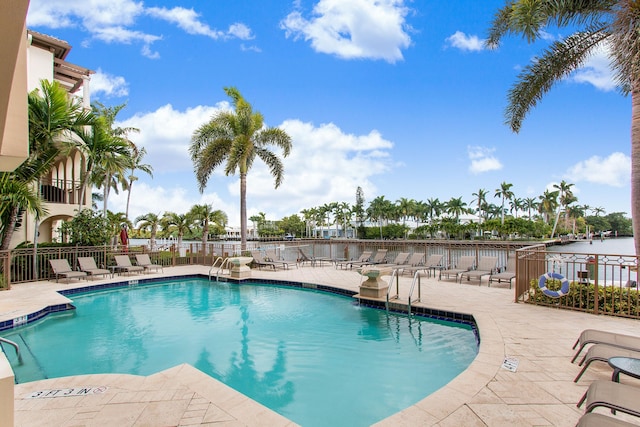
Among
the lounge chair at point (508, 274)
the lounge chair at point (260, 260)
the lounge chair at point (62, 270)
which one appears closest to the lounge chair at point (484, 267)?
the lounge chair at point (508, 274)

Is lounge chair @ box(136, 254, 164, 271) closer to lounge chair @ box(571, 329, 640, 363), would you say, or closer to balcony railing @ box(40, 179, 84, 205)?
balcony railing @ box(40, 179, 84, 205)

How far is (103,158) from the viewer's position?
13.7 m

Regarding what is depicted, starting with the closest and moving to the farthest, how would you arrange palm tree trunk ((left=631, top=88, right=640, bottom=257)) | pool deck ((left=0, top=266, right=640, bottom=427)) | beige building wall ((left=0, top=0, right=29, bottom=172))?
1. beige building wall ((left=0, top=0, right=29, bottom=172))
2. pool deck ((left=0, top=266, right=640, bottom=427))
3. palm tree trunk ((left=631, top=88, right=640, bottom=257))

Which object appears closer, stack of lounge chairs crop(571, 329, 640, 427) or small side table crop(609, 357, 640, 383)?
stack of lounge chairs crop(571, 329, 640, 427)

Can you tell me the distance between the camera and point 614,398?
259 centimetres

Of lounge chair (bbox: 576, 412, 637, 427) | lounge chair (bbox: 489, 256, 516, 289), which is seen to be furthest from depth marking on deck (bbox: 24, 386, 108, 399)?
lounge chair (bbox: 489, 256, 516, 289)

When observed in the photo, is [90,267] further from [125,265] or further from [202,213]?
[202,213]

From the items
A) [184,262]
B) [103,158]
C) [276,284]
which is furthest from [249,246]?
[103,158]

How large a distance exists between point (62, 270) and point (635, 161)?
16233 mm

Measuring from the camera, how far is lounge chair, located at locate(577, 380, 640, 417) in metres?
2.46

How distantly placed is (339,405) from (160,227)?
2967 cm

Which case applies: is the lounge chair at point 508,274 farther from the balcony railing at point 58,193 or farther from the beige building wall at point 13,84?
the balcony railing at point 58,193

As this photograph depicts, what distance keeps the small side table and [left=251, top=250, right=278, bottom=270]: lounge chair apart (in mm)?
12286

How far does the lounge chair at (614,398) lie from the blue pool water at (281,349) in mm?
2066
